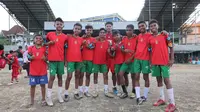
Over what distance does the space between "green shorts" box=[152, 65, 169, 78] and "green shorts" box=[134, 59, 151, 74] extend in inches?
11.2

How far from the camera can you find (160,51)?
5.51m

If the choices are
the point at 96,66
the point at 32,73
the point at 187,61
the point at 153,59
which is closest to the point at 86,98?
the point at 96,66

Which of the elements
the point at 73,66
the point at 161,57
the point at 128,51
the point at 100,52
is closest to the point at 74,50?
the point at 73,66

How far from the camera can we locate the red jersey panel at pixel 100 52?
6711 millimetres

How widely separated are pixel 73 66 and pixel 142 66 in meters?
1.82

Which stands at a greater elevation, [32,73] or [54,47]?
[54,47]

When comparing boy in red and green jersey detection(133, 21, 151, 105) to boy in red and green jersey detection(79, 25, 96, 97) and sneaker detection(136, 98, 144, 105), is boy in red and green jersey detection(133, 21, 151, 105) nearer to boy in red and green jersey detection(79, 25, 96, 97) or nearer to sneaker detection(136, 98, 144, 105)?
sneaker detection(136, 98, 144, 105)

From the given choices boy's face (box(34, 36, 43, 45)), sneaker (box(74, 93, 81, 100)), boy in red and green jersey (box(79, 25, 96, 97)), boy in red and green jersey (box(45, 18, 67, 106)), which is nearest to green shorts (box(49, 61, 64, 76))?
boy in red and green jersey (box(45, 18, 67, 106))

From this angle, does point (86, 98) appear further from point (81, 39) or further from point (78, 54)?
point (81, 39)

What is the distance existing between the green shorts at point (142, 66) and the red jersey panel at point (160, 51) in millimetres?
343

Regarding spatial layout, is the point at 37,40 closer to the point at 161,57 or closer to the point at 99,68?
the point at 99,68

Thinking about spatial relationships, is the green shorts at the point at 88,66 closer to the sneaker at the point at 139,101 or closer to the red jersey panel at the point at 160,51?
the sneaker at the point at 139,101

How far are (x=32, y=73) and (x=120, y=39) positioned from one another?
2.65m

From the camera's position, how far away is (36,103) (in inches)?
239
